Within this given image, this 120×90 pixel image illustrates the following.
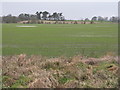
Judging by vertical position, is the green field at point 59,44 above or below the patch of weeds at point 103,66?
above

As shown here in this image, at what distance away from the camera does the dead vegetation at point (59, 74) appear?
6.92 meters

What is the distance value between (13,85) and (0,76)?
0.93 metres

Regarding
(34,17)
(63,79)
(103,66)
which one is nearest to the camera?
(63,79)

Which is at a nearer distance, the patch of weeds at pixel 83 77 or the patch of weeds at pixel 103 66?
the patch of weeds at pixel 83 77

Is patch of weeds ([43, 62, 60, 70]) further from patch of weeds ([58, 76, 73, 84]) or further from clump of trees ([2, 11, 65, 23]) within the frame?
clump of trees ([2, 11, 65, 23])

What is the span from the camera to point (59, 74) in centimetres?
759

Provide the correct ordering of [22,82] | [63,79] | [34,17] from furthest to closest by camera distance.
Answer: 1. [34,17]
2. [63,79]
3. [22,82]

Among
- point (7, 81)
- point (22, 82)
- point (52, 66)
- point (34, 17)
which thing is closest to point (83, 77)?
point (52, 66)

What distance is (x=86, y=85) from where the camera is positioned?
686 centimetres

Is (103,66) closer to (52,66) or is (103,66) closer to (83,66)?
(83,66)

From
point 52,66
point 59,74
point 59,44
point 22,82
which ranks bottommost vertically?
point 22,82

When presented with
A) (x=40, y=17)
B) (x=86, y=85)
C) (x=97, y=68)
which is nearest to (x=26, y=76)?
(x=86, y=85)

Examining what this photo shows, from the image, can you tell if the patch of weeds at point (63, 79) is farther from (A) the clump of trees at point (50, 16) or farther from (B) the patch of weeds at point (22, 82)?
(A) the clump of trees at point (50, 16)

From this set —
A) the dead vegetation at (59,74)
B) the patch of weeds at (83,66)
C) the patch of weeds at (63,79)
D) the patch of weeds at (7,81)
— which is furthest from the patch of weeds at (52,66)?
the patch of weeds at (7,81)
